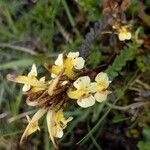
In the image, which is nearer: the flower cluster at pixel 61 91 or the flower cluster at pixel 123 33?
the flower cluster at pixel 61 91

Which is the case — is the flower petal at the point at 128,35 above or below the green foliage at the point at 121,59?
above

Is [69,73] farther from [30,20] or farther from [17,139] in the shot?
[30,20]

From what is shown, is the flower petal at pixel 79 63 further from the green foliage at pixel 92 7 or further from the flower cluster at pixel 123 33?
the green foliage at pixel 92 7

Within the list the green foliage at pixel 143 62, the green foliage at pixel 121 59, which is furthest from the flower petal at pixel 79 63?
the green foliage at pixel 143 62

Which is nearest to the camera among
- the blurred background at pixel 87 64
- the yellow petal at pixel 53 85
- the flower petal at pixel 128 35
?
the yellow petal at pixel 53 85

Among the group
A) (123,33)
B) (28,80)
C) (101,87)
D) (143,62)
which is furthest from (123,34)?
(28,80)

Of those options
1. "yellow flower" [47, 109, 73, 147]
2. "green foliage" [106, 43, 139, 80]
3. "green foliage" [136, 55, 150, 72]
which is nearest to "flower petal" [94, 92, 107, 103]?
"yellow flower" [47, 109, 73, 147]

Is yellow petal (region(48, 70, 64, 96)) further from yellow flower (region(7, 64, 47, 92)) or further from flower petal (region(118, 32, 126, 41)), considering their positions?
flower petal (region(118, 32, 126, 41))

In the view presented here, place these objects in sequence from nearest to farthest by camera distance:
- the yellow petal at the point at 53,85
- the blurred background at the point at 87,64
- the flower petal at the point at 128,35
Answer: the yellow petal at the point at 53,85 → the flower petal at the point at 128,35 → the blurred background at the point at 87,64
